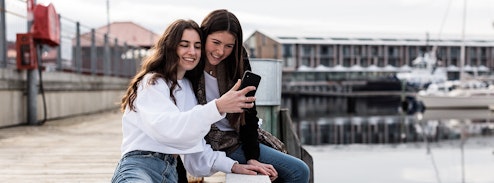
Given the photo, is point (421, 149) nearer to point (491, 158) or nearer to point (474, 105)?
point (491, 158)

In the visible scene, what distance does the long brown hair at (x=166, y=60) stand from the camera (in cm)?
285

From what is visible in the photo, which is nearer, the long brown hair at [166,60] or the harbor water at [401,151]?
the long brown hair at [166,60]

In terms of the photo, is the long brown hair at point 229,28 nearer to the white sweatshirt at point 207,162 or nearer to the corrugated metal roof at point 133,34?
the white sweatshirt at point 207,162

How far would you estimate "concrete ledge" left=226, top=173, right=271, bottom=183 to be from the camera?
116 inches

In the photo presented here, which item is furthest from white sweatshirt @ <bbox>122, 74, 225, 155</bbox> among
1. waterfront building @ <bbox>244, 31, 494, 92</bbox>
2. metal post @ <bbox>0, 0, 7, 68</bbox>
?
waterfront building @ <bbox>244, 31, 494, 92</bbox>

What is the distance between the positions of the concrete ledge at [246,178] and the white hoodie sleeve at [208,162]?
60 mm

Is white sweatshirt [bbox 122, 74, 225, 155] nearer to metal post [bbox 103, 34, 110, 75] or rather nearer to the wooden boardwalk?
the wooden boardwalk

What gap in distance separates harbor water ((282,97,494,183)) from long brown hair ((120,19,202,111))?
10474 mm

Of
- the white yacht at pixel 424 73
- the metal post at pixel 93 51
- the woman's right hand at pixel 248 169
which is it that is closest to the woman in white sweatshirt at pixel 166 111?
the woman's right hand at pixel 248 169

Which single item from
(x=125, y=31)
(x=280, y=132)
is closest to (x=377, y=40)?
(x=125, y=31)

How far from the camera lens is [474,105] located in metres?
43.8

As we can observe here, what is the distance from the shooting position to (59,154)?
20.7 ft

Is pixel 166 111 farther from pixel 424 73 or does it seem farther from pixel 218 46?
pixel 424 73

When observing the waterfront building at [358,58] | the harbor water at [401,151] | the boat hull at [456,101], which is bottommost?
the boat hull at [456,101]
